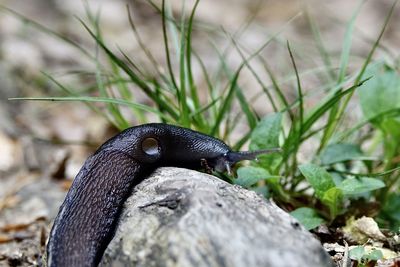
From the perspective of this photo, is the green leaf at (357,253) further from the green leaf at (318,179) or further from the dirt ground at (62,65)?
the dirt ground at (62,65)

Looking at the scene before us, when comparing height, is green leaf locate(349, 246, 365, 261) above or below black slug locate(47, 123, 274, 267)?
below

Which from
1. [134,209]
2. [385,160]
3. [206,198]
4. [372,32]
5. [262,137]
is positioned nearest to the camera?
[206,198]

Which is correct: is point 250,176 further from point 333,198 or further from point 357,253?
point 357,253

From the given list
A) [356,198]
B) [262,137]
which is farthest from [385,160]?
[262,137]

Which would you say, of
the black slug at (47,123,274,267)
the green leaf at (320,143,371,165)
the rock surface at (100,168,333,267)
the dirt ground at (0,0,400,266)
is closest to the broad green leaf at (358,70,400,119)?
the green leaf at (320,143,371,165)

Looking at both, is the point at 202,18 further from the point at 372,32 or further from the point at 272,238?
the point at 272,238

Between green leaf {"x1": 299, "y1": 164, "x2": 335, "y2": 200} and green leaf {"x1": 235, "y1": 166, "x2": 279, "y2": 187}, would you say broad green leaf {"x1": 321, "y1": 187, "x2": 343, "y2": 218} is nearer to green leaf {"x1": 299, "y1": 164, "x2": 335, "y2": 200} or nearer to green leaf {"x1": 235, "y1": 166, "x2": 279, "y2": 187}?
green leaf {"x1": 299, "y1": 164, "x2": 335, "y2": 200}

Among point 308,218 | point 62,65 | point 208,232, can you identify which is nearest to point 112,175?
point 208,232
